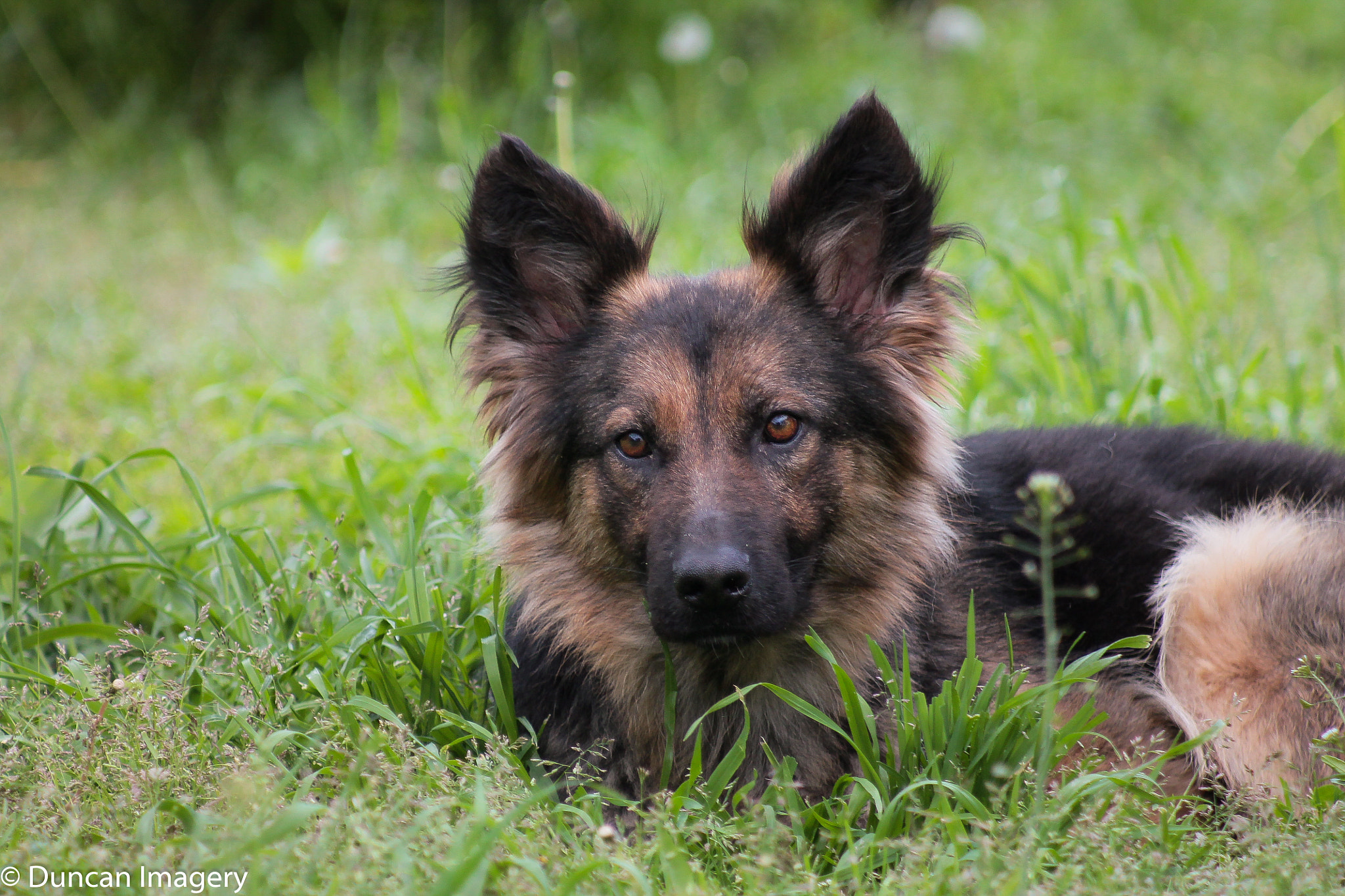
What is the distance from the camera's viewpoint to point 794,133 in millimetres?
9500

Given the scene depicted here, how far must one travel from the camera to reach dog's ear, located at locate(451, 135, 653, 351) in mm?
3367

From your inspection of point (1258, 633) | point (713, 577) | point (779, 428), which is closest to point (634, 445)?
point (779, 428)

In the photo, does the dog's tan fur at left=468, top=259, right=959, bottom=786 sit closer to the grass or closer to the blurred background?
the grass

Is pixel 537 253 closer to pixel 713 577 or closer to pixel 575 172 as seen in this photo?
pixel 713 577

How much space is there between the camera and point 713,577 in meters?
2.82

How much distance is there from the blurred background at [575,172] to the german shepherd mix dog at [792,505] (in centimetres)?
144

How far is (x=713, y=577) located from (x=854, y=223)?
1.25m

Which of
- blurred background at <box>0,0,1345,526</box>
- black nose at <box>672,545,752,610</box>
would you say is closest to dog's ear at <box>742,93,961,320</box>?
black nose at <box>672,545,752,610</box>

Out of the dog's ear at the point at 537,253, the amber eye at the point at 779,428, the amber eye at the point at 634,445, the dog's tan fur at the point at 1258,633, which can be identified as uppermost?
the dog's ear at the point at 537,253

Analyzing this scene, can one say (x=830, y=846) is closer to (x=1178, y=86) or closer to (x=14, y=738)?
(x=14, y=738)

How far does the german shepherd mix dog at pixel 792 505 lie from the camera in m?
3.14

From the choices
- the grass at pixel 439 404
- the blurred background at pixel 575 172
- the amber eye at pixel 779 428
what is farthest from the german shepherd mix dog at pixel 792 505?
the blurred background at pixel 575 172

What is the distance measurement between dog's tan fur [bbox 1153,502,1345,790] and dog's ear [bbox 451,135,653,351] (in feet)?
6.67

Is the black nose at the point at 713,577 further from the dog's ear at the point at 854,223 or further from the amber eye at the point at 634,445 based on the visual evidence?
the dog's ear at the point at 854,223
